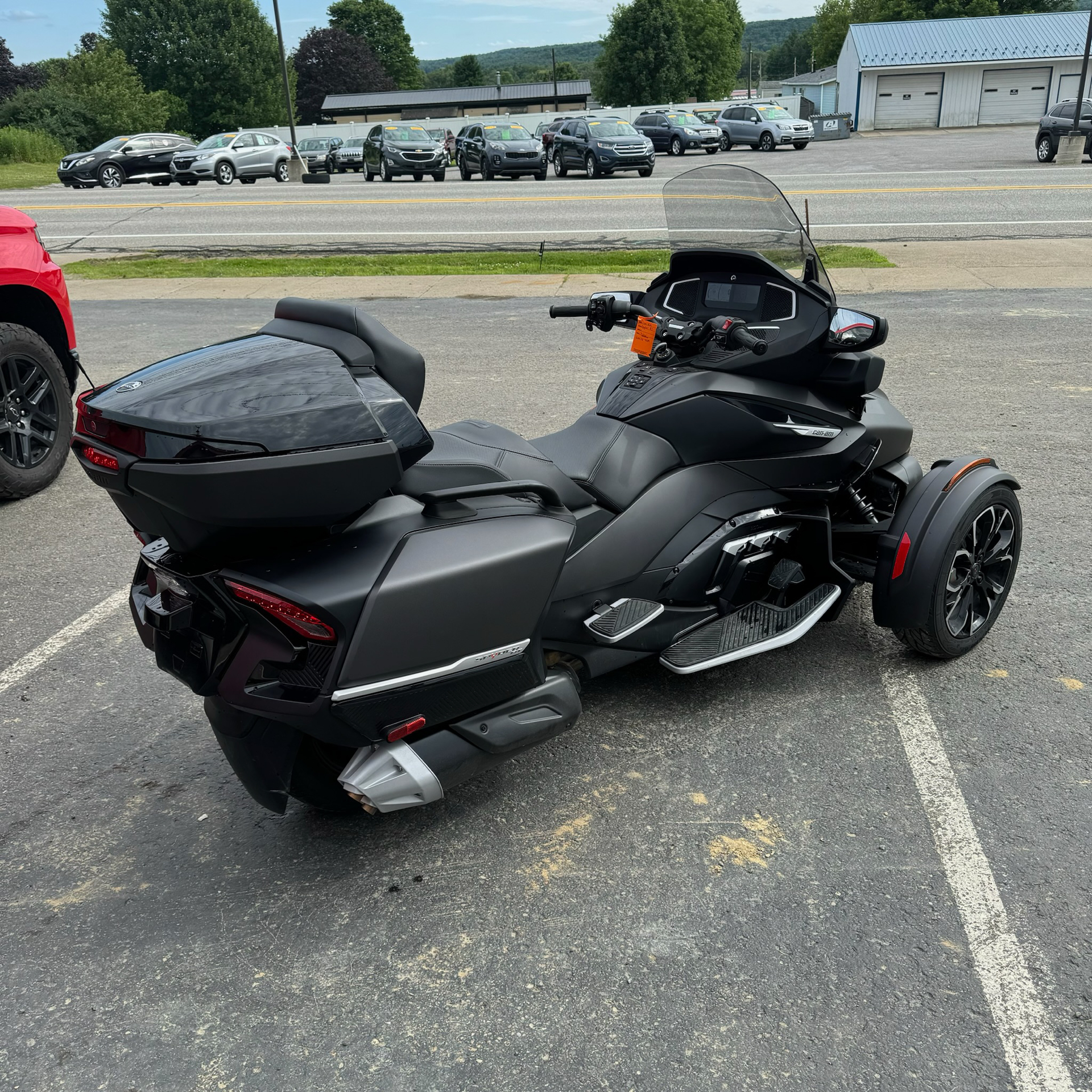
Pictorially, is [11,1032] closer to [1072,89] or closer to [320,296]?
[320,296]

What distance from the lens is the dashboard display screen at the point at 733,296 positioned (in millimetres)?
3537

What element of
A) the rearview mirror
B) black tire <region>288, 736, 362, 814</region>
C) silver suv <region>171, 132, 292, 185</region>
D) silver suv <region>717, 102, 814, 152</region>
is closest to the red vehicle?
black tire <region>288, 736, 362, 814</region>

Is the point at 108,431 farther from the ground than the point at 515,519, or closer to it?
farther from the ground

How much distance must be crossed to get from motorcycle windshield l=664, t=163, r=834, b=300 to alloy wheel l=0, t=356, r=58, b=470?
375cm

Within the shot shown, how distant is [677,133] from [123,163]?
19594 millimetres

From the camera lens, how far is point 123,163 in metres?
34.6

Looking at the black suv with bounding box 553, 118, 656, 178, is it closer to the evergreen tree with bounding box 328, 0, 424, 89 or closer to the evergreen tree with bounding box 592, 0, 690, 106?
the evergreen tree with bounding box 592, 0, 690, 106

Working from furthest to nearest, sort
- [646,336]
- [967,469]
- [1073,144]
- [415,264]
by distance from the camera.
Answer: [1073,144], [415,264], [967,469], [646,336]

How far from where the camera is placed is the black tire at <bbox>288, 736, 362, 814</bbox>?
2812 millimetres

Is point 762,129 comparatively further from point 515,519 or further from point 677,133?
point 515,519

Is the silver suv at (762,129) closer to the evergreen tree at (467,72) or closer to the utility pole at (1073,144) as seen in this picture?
the utility pole at (1073,144)

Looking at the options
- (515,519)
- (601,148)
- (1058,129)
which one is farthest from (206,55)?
(515,519)

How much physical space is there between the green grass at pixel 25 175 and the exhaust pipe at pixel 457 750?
35485 millimetres

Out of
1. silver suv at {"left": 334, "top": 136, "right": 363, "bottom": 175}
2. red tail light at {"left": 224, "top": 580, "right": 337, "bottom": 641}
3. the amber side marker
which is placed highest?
red tail light at {"left": 224, "top": 580, "right": 337, "bottom": 641}
